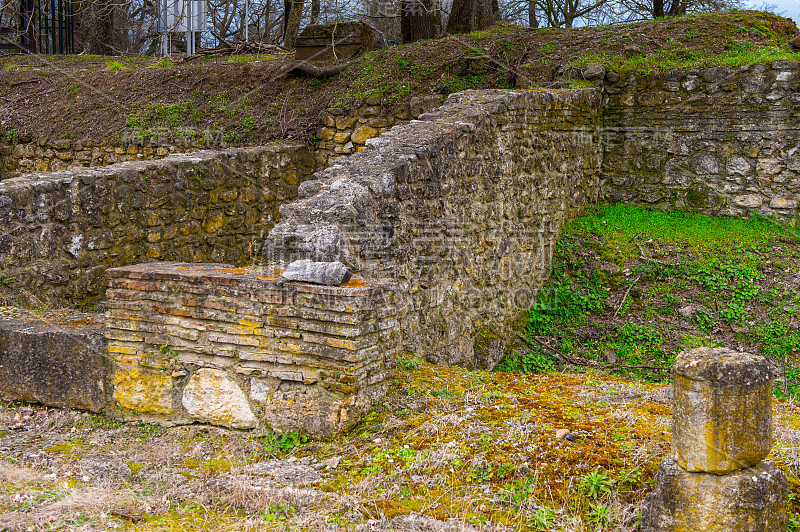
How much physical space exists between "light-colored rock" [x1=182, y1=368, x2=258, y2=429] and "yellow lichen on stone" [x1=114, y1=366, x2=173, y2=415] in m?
0.15

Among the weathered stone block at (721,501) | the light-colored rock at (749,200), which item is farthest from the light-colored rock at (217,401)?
the light-colored rock at (749,200)

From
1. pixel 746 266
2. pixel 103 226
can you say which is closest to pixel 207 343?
pixel 103 226

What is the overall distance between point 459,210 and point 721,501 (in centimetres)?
416

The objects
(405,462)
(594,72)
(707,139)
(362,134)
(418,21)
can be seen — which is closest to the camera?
(405,462)

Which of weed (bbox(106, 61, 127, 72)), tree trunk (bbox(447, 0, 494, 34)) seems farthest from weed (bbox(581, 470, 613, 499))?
weed (bbox(106, 61, 127, 72))

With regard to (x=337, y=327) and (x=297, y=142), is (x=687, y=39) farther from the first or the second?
(x=337, y=327)

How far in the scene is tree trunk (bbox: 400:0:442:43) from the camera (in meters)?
12.7

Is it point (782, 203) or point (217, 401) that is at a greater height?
point (782, 203)

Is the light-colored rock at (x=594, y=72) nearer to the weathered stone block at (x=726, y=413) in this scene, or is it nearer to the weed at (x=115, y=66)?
the weathered stone block at (x=726, y=413)

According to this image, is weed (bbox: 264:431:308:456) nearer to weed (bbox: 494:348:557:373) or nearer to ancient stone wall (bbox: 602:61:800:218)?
weed (bbox: 494:348:557:373)

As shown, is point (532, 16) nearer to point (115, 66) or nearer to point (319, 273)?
point (115, 66)

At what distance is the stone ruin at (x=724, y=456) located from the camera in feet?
9.27

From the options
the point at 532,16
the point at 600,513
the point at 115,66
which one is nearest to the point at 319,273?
the point at 600,513

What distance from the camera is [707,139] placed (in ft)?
30.1
